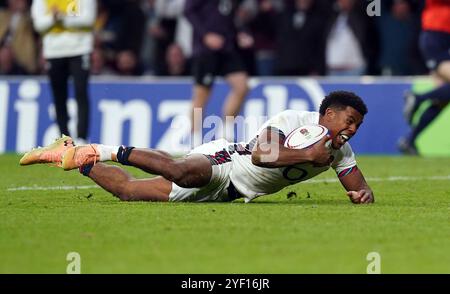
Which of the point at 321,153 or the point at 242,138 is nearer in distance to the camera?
the point at 321,153

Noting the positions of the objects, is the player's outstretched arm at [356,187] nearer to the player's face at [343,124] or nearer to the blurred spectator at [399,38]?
the player's face at [343,124]

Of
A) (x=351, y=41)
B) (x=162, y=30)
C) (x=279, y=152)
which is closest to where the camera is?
(x=279, y=152)

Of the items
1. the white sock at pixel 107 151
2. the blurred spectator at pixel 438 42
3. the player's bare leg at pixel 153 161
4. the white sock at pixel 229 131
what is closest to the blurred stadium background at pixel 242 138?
the player's bare leg at pixel 153 161

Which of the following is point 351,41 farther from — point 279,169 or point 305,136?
point 305,136

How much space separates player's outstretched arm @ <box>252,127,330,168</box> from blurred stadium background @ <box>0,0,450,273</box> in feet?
1.33

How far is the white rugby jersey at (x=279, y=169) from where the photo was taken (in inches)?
372

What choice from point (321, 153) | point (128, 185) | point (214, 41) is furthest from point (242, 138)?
point (321, 153)

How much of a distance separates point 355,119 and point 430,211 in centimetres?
96

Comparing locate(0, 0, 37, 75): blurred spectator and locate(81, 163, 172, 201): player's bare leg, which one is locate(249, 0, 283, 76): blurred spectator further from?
locate(81, 163, 172, 201): player's bare leg

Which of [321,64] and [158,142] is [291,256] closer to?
[158,142]

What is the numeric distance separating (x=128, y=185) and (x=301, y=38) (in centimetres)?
1000

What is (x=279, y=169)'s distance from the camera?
31.2ft

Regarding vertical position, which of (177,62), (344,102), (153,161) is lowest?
(153,161)

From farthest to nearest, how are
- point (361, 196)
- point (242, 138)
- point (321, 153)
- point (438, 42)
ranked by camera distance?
point (242, 138) → point (438, 42) → point (361, 196) → point (321, 153)
